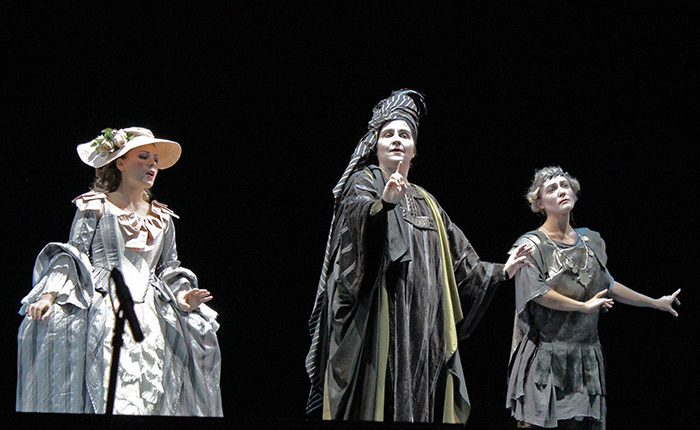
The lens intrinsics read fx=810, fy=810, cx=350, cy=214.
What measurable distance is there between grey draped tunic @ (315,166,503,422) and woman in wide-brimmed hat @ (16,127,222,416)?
0.56 m

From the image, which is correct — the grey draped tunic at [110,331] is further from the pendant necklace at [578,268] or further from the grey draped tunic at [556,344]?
the pendant necklace at [578,268]

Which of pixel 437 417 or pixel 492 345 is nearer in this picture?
pixel 437 417

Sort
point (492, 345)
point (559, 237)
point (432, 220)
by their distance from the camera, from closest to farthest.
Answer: point (432, 220) < point (559, 237) < point (492, 345)

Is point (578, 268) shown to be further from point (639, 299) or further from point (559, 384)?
point (559, 384)

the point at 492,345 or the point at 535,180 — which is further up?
the point at 535,180

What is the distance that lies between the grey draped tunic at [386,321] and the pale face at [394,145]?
0.38 ft

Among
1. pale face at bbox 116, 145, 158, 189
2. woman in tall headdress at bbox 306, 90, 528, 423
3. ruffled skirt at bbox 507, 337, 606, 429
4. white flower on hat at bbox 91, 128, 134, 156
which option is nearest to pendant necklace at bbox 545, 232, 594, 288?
ruffled skirt at bbox 507, 337, 606, 429

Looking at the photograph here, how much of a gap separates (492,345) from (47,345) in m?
2.40

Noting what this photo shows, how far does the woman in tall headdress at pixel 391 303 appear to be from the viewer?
2979 millimetres

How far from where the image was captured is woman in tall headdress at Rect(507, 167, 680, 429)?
365cm

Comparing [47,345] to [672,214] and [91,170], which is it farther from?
[672,214]

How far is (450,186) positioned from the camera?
14.7 feet

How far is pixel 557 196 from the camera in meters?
3.99

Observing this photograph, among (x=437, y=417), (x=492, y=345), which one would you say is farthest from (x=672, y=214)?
(x=437, y=417)
